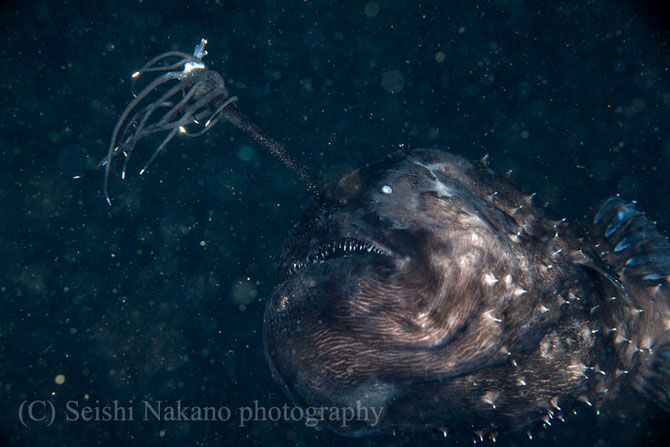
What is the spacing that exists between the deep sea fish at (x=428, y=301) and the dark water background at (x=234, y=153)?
4591 millimetres

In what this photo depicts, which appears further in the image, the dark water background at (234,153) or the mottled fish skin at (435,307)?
the dark water background at (234,153)

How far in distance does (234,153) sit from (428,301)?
721 centimetres

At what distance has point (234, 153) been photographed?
896 centimetres

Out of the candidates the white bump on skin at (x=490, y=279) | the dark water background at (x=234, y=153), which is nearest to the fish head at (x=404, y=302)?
the white bump on skin at (x=490, y=279)

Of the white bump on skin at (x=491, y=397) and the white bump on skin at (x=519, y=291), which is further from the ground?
the white bump on skin at (x=519, y=291)

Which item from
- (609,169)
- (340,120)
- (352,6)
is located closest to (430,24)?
(352,6)

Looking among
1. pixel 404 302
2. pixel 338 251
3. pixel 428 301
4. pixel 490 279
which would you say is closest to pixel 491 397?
pixel 490 279

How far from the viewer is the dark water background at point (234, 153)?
8289 millimetres

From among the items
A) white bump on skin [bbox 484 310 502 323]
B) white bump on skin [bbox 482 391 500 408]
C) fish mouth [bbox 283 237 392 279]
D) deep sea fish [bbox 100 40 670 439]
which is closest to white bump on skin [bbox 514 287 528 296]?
deep sea fish [bbox 100 40 670 439]

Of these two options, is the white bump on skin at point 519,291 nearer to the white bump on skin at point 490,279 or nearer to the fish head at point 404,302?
the fish head at point 404,302

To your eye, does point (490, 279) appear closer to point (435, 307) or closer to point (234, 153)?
point (435, 307)

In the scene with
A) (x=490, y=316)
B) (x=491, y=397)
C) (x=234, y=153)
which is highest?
(x=490, y=316)

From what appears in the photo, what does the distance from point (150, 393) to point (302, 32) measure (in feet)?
31.6

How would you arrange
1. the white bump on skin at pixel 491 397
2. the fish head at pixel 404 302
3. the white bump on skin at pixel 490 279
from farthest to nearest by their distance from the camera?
the white bump on skin at pixel 491 397, the white bump on skin at pixel 490 279, the fish head at pixel 404 302
